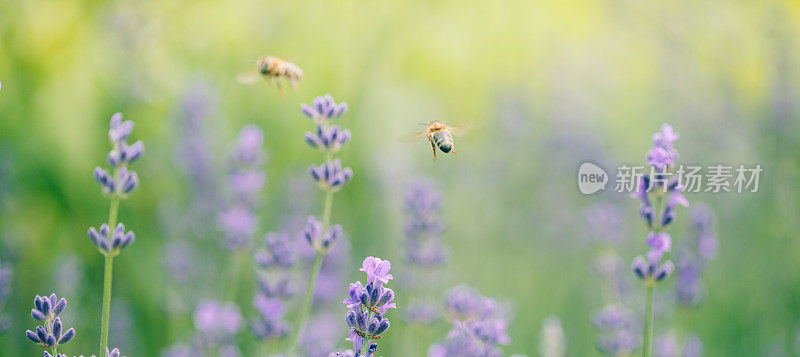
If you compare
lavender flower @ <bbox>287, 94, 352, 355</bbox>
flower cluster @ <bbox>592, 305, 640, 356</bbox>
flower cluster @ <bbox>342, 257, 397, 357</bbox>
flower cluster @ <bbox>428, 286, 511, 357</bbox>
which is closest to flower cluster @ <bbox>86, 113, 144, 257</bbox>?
lavender flower @ <bbox>287, 94, 352, 355</bbox>

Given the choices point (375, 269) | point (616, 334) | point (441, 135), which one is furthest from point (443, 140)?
point (375, 269)

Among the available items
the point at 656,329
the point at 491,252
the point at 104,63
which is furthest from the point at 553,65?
the point at 104,63

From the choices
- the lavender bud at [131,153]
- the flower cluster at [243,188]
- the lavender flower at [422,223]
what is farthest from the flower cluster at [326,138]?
the flower cluster at [243,188]

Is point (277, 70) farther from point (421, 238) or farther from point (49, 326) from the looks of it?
point (49, 326)

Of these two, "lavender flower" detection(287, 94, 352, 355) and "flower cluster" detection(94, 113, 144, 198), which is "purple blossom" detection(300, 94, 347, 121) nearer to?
"lavender flower" detection(287, 94, 352, 355)

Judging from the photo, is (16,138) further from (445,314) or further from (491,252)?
(491,252)
